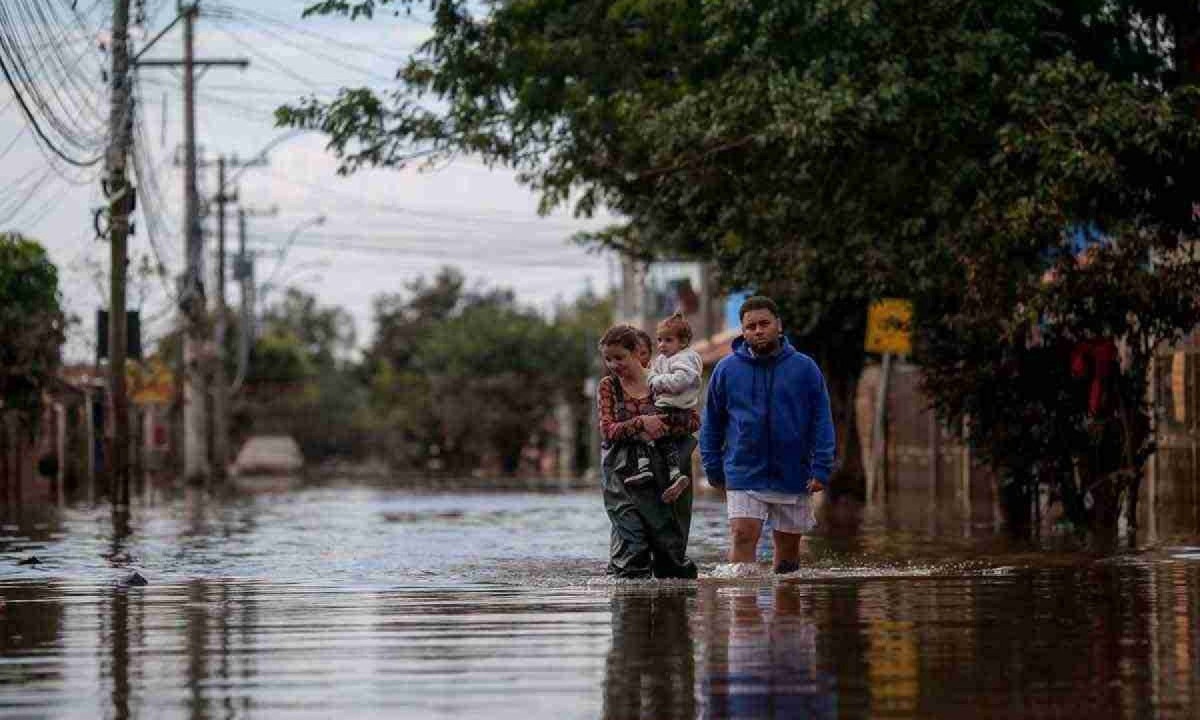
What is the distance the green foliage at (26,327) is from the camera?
3803cm

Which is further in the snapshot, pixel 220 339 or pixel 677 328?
pixel 220 339

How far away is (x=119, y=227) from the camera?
35406 millimetres

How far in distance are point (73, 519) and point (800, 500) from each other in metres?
17.1

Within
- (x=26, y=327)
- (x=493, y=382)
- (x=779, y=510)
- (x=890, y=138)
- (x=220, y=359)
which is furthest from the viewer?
(x=493, y=382)

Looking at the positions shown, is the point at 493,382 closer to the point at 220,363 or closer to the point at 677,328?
the point at 220,363

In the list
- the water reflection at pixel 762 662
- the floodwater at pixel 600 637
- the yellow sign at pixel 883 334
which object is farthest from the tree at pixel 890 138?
the water reflection at pixel 762 662

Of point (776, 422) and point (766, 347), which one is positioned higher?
point (766, 347)

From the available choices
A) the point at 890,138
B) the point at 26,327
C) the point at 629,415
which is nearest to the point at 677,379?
the point at 629,415

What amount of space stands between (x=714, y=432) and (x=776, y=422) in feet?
1.54

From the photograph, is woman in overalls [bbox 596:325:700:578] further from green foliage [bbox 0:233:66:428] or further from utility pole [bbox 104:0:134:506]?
green foliage [bbox 0:233:66:428]

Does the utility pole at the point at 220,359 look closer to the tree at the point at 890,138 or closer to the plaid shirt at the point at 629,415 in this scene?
the tree at the point at 890,138

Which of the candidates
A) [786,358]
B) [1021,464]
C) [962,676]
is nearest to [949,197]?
[1021,464]

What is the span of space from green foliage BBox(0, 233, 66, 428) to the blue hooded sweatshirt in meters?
25.4

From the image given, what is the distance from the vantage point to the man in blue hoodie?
45.8ft
